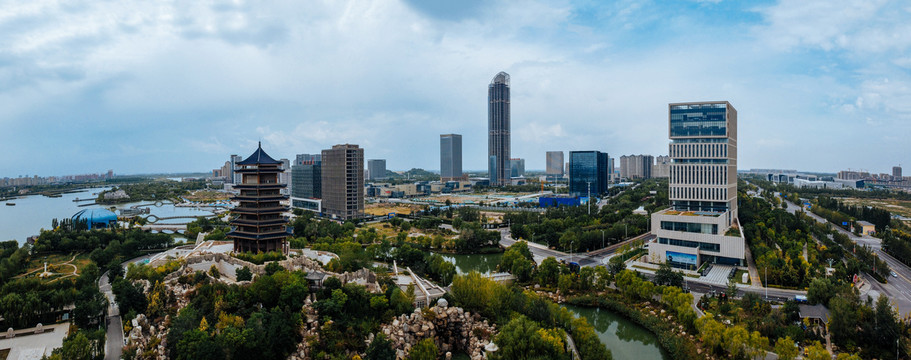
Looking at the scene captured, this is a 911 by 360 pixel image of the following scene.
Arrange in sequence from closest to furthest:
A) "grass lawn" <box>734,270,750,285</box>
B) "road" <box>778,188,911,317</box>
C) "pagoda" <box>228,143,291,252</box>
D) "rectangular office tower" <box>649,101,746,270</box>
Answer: "road" <box>778,188,911,317</box> < "grass lawn" <box>734,270,750,285</box> < "pagoda" <box>228,143,291,252</box> < "rectangular office tower" <box>649,101,746,270</box>

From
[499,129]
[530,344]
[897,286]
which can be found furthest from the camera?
[499,129]

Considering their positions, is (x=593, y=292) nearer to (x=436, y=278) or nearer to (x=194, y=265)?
(x=436, y=278)

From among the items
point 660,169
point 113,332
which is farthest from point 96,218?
point 660,169

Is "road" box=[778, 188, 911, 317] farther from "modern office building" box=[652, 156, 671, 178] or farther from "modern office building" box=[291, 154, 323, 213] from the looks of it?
"modern office building" box=[652, 156, 671, 178]

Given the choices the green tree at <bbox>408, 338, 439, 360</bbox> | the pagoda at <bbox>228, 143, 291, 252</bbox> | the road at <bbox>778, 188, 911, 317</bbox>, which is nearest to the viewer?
the green tree at <bbox>408, 338, 439, 360</bbox>

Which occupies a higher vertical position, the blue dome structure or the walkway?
the blue dome structure

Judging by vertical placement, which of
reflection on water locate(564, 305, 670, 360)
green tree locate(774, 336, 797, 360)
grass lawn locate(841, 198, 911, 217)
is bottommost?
reflection on water locate(564, 305, 670, 360)

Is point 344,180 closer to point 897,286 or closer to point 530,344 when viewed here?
point 530,344

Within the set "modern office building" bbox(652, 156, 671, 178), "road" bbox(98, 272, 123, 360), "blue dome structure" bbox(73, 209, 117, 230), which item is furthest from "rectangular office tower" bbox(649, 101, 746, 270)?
"modern office building" bbox(652, 156, 671, 178)

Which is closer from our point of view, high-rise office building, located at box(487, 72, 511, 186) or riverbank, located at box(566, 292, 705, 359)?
riverbank, located at box(566, 292, 705, 359)
